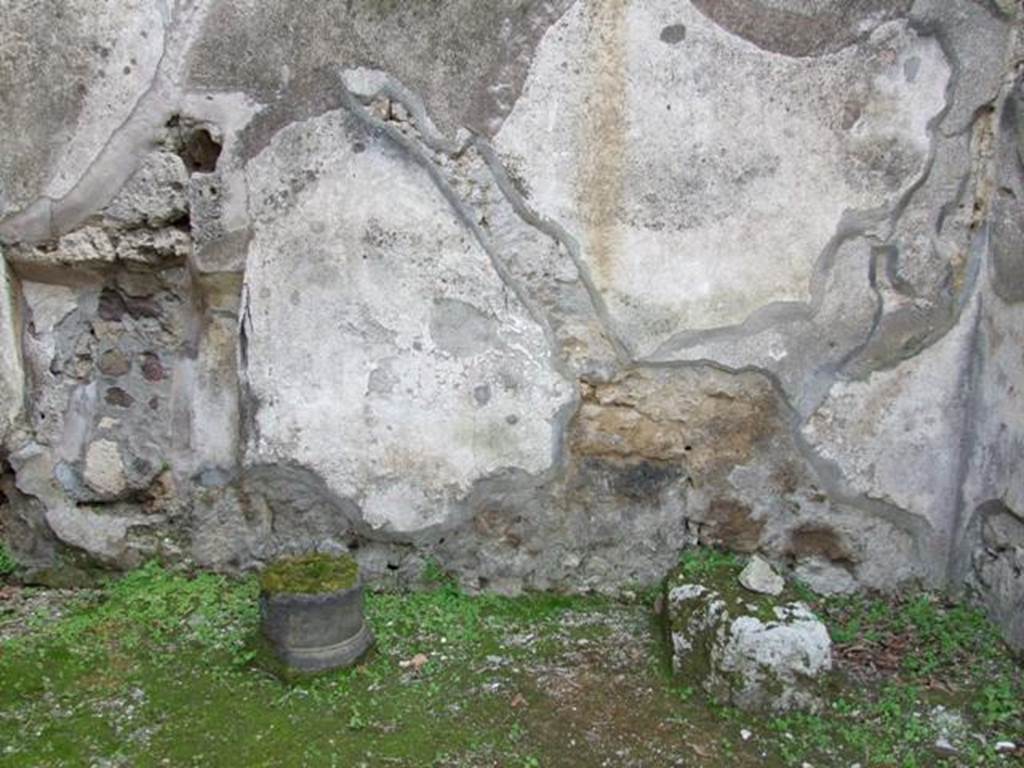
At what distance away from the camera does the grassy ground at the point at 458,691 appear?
2.23 meters

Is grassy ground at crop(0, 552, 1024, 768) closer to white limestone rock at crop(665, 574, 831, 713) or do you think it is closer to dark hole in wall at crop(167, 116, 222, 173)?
white limestone rock at crop(665, 574, 831, 713)

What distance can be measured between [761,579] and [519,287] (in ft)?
3.83

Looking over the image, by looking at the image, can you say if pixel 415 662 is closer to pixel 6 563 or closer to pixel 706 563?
pixel 706 563

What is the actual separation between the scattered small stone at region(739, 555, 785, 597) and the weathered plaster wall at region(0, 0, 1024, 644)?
31 cm

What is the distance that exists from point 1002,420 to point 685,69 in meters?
1.45

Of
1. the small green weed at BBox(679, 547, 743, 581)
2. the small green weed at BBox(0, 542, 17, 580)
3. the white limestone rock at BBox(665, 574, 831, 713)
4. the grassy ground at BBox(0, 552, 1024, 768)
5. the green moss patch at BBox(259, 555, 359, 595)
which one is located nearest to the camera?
the grassy ground at BBox(0, 552, 1024, 768)

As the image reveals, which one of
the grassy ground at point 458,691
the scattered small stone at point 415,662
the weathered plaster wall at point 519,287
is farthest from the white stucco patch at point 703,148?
the scattered small stone at point 415,662

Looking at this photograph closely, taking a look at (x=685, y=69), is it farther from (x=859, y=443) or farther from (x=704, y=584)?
(x=704, y=584)

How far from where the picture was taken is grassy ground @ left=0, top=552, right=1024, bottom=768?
7.32ft

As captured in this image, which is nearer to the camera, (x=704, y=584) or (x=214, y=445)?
(x=704, y=584)

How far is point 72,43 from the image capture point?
2.69 meters

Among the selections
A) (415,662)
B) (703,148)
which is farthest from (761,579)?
(703,148)

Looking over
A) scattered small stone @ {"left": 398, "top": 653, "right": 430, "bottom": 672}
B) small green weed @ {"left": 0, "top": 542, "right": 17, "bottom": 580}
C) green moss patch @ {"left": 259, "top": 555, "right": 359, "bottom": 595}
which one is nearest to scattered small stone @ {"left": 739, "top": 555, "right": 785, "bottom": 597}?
scattered small stone @ {"left": 398, "top": 653, "right": 430, "bottom": 672}

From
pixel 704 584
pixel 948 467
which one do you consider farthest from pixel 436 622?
pixel 948 467
